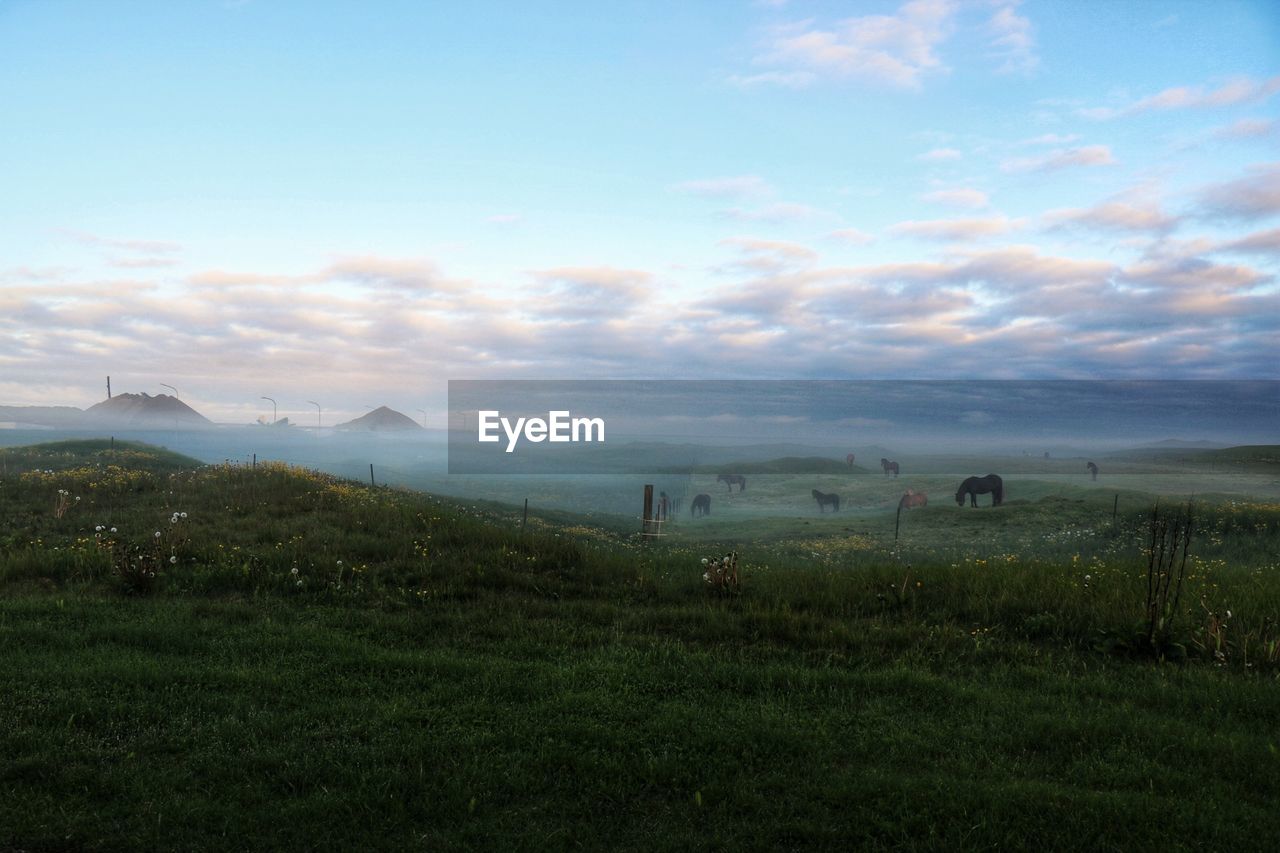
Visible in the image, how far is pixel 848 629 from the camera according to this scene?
11.3 m

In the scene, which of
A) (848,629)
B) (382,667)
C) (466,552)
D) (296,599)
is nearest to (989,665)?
(848,629)

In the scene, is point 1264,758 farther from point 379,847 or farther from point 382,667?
point 382,667

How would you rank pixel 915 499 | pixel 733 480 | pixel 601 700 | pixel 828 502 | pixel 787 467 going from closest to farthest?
pixel 601 700, pixel 915 499, pixel 828 502, pixel 733 480, pixel 787 467

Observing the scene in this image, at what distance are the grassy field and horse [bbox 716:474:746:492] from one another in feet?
158

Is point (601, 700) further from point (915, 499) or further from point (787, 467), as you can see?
point (787, 467)

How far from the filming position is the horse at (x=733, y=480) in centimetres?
6450

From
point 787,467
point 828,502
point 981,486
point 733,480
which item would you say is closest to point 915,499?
point 981,486

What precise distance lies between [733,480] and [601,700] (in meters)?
57.7

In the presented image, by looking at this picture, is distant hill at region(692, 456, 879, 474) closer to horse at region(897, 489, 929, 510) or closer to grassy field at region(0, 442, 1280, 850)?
horse at region(897, 489, 929, 510)

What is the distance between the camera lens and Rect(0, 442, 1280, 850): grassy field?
18.9 feet

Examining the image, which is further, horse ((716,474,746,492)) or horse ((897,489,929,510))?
horse ((716,474,746,492))

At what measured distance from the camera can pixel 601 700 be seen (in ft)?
26.4

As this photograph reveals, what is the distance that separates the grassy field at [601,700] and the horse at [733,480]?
1891 inches

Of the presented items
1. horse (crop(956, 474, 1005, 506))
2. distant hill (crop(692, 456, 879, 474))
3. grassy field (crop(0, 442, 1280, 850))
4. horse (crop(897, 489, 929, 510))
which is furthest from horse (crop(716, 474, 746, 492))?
grassy field (crop(0, 442, 1280, 850))
